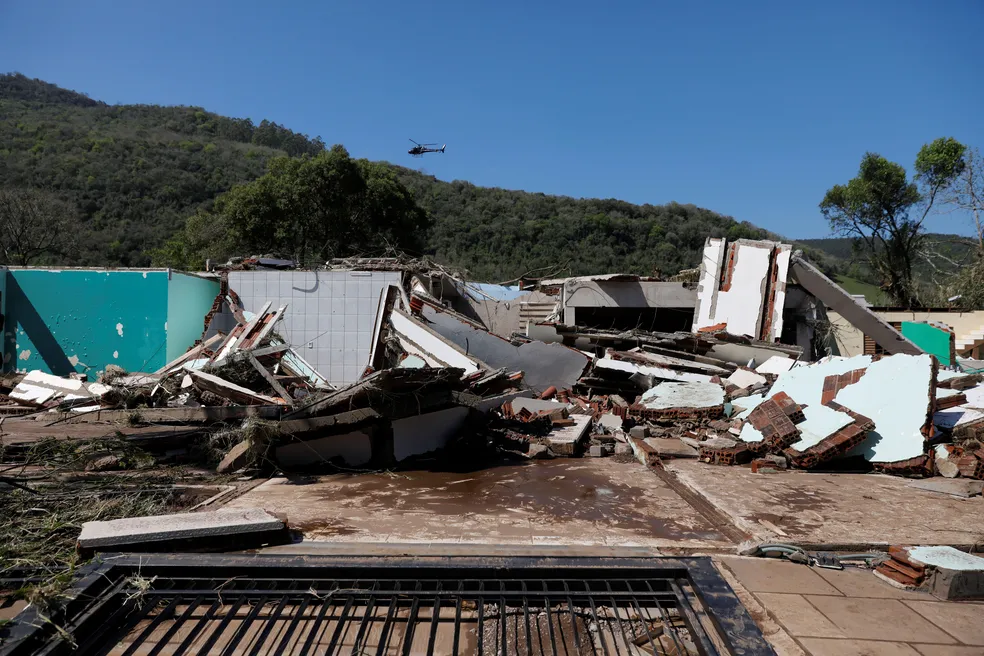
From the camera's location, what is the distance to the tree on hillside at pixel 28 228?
2209 cm

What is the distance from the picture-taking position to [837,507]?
5.02 meters

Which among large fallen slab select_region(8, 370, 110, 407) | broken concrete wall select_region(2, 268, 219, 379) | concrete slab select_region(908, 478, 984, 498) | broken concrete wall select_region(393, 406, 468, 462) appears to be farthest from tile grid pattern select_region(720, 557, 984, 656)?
broken concrete wall select_region(2, 268, 219, 379)

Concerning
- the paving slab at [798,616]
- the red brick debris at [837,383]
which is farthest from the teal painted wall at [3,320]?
the red brick debris at [837,383]

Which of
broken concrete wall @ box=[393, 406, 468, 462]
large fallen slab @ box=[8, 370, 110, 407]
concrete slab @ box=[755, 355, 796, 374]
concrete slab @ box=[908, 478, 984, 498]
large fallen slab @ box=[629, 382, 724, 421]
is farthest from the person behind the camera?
concrete slab @ box=[755, 355, 796, 374]

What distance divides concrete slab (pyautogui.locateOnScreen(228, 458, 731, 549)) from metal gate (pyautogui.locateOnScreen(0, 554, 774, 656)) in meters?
0.89

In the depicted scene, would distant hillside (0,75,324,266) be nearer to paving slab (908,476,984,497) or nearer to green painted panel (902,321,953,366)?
paving slab (908,476,984,497)

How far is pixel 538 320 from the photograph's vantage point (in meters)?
14.0

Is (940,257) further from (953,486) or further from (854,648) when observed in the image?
(854,648)

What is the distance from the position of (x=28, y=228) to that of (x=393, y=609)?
27.3 meters

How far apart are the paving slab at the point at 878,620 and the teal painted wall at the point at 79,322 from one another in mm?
11991

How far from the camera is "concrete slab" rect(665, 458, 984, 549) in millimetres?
4238

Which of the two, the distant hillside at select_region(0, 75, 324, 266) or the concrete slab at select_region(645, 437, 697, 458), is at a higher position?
the distant hillside at select_region(0, 75, 324, 266)

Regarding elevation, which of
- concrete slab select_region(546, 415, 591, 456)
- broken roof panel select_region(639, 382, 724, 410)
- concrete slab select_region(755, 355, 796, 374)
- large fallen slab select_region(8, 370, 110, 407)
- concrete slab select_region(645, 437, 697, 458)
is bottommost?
large fallen slab select_region(8, 370, 110, 407)

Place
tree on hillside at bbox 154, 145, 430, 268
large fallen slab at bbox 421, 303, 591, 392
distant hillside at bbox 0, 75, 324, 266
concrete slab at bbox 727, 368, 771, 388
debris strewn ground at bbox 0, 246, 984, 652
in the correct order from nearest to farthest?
debris strewn ground at bbox 0, 246, 984, 652
concrete slab at bbox 727, 368, 771, 388
large fallen slab at bbox 421, 303, 591, 392
tree on hillside at bbox 154, 145, 430, 268
distant hillside at bbox 0, 75, 324, 266
